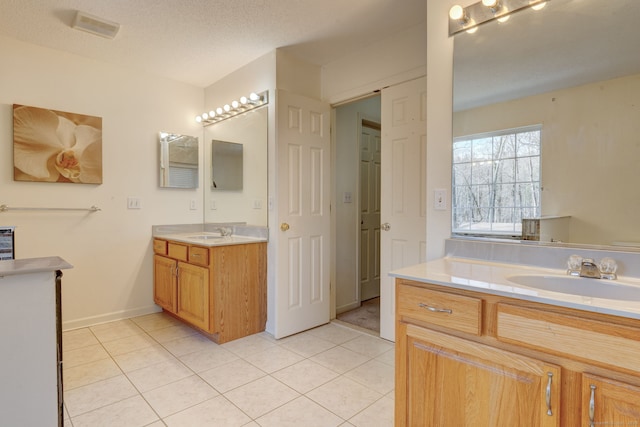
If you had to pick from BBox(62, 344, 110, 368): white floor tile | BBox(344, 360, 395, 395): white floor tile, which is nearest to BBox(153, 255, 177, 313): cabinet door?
BBox(62, 344, 110, 368): white floor tile

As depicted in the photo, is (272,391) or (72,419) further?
(272,391)

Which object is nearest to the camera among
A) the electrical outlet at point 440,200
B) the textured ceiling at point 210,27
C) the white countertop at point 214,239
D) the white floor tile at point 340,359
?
the electrical outlet at point 440,200

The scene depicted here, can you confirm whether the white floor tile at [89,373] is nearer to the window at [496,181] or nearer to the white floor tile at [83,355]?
the white floor tile at [83,355]

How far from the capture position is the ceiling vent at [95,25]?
2.17 m

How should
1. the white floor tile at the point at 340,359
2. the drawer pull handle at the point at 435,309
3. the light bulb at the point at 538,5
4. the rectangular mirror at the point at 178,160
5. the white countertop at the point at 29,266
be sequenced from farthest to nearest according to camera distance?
1. the rectangular mirror at the point at 178,160
2. the white floor tile at the point at 340,359
3. the light bulb at the point at 538,5
4. the drawer pull handle at the point at 435,309
5. the white countertop at the point at 29,266

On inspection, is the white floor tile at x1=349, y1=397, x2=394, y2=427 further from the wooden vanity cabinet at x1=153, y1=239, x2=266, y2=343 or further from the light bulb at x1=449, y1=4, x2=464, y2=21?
the light bulb at x1=449, y1=4, x2=464, y2=21

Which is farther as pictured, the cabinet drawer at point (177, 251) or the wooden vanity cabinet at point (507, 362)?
the cabinet drawer at point (177, 251)

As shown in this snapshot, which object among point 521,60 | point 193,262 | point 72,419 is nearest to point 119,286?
point 193,262

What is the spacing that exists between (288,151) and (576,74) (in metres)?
1.88

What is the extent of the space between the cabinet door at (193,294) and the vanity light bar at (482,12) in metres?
2.24

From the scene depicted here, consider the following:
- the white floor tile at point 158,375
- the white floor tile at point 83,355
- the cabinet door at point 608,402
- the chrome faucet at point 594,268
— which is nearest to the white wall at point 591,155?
the chrome faucet at point 594,268

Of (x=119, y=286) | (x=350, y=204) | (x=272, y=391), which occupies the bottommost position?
→ (x=272, y=391)

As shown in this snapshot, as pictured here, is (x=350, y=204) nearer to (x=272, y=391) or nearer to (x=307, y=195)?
(x=307, y=195)

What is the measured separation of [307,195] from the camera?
2846mm
